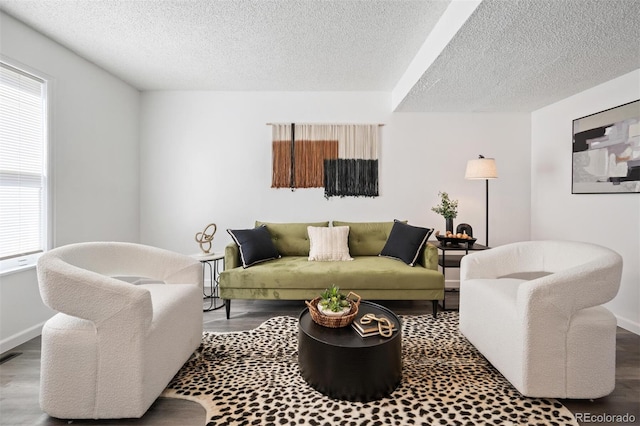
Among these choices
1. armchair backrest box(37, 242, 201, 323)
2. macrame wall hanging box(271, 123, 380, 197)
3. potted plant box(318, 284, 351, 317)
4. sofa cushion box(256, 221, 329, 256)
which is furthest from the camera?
macrame wall hanging box(271, 123, 380, 197)

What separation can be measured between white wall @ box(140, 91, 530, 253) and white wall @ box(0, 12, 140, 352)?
0.30 meters

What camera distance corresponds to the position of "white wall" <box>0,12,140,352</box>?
7.80 ft

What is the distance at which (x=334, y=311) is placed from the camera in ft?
6.04

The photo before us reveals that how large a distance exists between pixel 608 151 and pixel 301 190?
10.8 feet

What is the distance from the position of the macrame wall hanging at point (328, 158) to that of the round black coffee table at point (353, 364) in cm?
239

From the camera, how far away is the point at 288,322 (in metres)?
2.70

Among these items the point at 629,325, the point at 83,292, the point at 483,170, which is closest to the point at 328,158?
the point at 483,170

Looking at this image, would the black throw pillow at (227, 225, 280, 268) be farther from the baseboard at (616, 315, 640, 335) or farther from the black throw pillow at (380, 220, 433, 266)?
the baseboard at (616, 315, 640, 335)

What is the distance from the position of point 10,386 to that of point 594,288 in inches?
138

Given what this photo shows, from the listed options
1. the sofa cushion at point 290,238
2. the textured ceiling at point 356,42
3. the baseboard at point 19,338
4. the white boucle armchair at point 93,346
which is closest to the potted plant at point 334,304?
the white boucle armchair at point 93,346

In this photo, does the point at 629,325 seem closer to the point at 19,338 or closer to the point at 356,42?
the point at 356,42

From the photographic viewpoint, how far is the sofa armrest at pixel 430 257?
289cm

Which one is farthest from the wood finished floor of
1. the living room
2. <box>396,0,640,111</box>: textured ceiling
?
<box>396,0,640,111</box>: textured ceiling

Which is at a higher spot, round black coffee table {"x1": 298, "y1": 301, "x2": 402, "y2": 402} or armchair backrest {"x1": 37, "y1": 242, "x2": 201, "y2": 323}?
armchair backrest {"x1": 37, "y1": 242, "x2": 201, "y2": 323}
